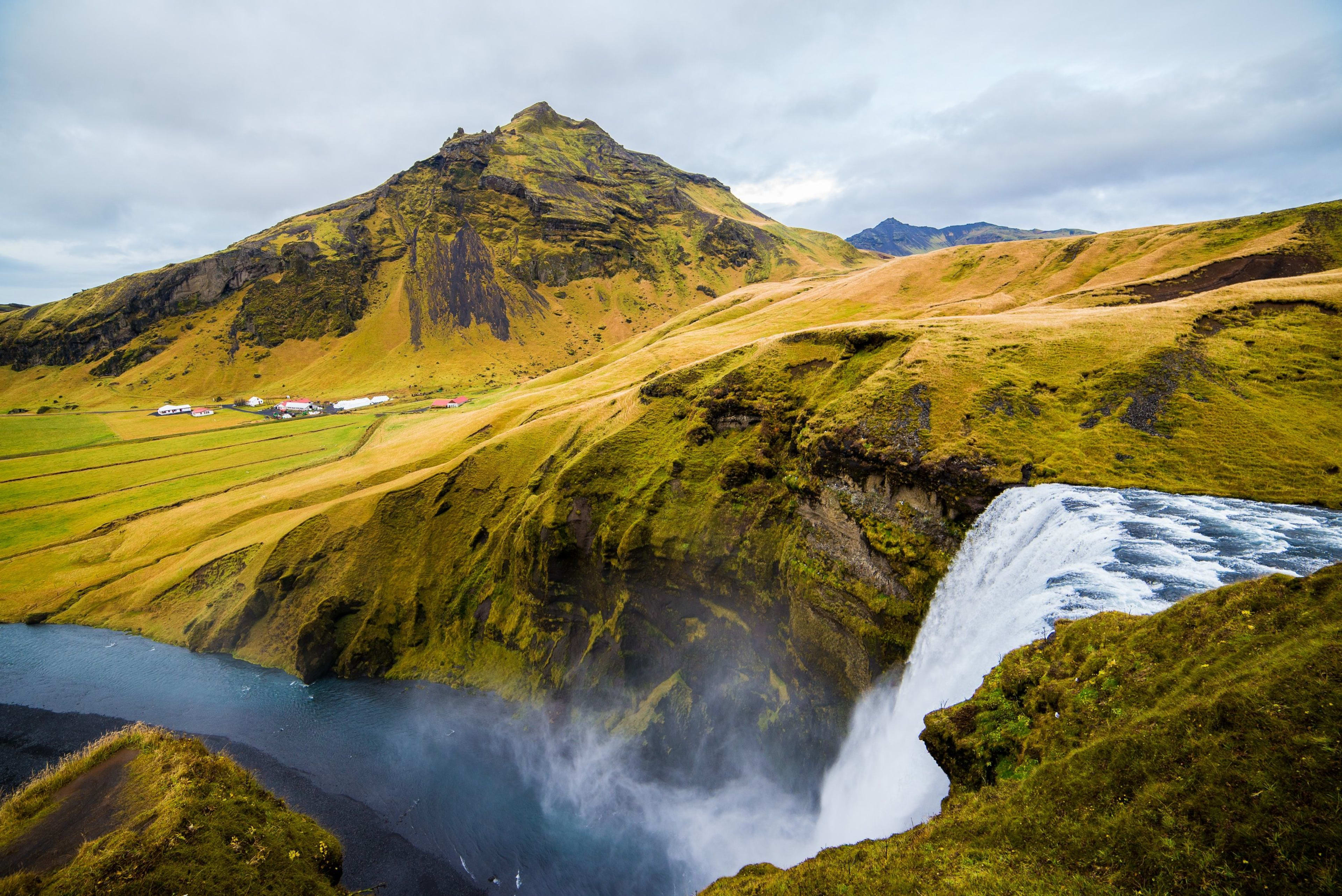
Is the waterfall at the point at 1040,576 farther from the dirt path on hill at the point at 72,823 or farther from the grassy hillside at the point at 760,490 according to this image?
the dirt path on hill at the point at 72,823

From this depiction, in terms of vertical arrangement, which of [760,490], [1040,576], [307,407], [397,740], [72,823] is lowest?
[397,740]

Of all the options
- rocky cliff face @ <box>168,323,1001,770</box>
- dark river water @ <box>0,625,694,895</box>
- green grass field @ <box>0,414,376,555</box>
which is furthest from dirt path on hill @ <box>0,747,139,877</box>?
green grass field @ <box>0,414,376,555</box>

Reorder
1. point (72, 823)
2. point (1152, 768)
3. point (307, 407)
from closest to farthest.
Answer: point (1152, 768) < point (72, 823) < point (307, 407)

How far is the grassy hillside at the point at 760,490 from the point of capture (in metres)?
26.1

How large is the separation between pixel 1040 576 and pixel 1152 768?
1094 cm

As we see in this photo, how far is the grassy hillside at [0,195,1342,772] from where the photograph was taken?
26.1m

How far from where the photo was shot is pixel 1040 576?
19.0 m

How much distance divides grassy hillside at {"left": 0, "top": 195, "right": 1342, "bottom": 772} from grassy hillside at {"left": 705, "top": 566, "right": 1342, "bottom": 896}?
13.7 metres

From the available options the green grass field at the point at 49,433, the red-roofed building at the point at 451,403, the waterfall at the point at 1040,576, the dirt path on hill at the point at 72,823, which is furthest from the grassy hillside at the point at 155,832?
the green grass field at the point at 49,433

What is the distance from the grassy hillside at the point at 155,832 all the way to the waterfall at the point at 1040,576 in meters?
23.4

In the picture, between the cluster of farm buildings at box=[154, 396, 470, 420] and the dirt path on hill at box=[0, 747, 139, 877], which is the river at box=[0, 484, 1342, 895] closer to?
the dirt path on hill at box=[0, 747, 139, 877]

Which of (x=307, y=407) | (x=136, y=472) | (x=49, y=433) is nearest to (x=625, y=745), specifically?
(x=136, y=472)

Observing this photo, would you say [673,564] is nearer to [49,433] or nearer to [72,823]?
[72,823]

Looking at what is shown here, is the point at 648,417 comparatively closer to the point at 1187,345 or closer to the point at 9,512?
the point at 1187,345
